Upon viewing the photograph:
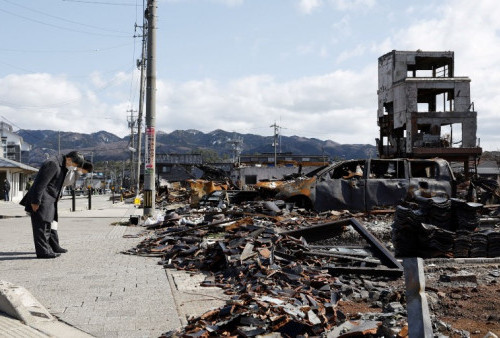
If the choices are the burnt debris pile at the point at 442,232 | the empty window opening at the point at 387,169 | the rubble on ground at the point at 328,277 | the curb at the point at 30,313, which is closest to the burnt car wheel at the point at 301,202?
the empty window opening at the point at 387,169

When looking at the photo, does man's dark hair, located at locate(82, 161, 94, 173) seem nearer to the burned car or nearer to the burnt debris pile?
the burnt debris pile

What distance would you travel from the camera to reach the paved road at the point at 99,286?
4.41 metres

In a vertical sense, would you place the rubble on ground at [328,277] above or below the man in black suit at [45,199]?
below

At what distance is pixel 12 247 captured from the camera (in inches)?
372

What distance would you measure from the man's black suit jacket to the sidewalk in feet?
2.49

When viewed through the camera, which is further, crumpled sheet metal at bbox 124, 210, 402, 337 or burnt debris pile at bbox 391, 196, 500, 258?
burnt debris pile at bbox 391, 196, 500, 258

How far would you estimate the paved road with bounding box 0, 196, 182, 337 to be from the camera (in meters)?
4.41

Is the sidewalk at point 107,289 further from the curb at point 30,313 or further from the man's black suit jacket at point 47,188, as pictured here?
the man's black suit jacket at point 47,188

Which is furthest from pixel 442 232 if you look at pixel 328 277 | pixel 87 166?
pixel 87 166

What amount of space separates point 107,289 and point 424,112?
46.4 m

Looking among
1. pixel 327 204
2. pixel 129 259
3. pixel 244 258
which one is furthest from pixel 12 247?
pixel 327 204

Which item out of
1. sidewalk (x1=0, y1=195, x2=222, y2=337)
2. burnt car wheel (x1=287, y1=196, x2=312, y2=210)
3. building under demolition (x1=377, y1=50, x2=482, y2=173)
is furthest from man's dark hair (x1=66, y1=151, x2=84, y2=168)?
building under demolition (x1=377, y1=50, x2=482, y2=173)

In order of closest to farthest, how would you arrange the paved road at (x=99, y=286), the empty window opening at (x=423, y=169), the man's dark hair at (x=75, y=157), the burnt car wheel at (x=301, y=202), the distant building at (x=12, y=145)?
the paved road at (x=99, y=286)
the man's dark hair at (x=75, y=157)
the empty window opening at (x=423, y=169)
the burnt car wheel at (x=301, y=202)
the distant building at (x=12, y=145)

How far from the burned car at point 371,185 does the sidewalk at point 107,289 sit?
5357 mm
